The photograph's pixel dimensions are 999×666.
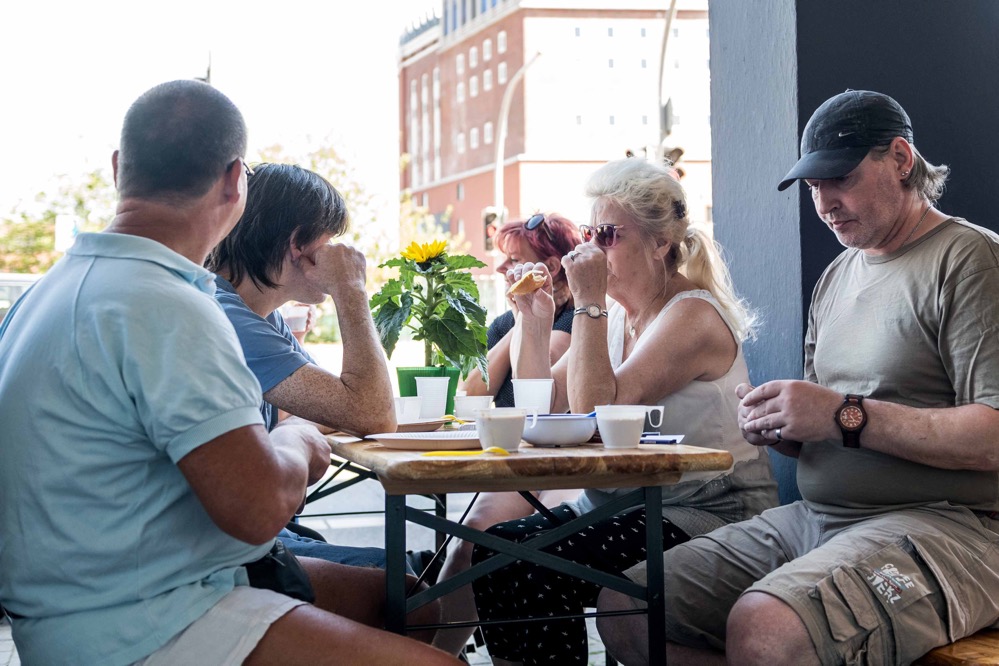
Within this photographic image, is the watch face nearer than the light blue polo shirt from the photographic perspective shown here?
No

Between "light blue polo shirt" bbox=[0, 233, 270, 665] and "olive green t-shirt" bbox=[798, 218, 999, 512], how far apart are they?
1434mm

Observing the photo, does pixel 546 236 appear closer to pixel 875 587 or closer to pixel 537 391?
pixel 537 391

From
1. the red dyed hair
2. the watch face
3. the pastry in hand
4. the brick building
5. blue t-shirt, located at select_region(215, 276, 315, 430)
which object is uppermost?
the brick building

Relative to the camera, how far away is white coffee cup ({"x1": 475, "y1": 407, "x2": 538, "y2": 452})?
6.47ft

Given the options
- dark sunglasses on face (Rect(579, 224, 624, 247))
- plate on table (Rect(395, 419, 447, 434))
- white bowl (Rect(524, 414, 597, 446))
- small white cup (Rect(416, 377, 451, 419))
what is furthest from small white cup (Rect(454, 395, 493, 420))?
white bowl (Rect(524, 414, 597, 446))

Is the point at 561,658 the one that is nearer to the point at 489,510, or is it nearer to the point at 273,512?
the point at 489,510

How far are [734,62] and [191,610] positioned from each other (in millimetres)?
2839

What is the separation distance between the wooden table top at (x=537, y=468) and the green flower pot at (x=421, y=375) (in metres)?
0.92

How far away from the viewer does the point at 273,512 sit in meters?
1.57

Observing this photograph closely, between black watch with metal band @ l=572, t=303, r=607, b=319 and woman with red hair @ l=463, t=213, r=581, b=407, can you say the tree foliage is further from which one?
black watch with metal band @ l=572, t=303, r=607, b=319

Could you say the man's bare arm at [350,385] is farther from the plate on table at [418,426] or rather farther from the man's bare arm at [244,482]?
the man's bare arm at [244,482]

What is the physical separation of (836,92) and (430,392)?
5.19 feet

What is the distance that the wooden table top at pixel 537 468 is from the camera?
1.83 m

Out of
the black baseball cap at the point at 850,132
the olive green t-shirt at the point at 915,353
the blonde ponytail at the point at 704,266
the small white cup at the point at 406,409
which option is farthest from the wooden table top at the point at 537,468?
the blonde ponytail at the point at 704,266
